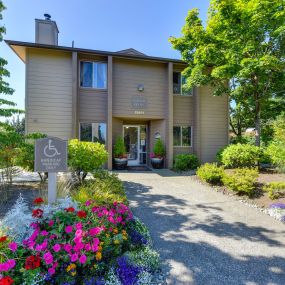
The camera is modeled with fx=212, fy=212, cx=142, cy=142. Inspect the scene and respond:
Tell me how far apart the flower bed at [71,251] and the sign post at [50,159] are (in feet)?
2.44

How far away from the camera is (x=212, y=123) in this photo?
Result: 13516mm

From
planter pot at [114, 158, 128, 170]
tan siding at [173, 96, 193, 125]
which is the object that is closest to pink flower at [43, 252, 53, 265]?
planter pot at [114, 158, 128, 170]

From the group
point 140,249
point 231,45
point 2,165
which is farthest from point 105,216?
point 231,45

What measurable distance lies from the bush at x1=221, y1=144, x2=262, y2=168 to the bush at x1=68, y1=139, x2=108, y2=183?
585cm

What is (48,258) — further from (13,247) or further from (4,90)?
(4,90)

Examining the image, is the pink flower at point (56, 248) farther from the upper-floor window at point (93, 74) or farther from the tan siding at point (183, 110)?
the tan siding at point (183, 110)

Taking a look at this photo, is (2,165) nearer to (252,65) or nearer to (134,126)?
(134,126)

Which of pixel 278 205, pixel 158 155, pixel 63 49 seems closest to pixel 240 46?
pixel 158 155

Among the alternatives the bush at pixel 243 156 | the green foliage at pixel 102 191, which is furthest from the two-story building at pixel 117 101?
the green foliage at pixel 102 191

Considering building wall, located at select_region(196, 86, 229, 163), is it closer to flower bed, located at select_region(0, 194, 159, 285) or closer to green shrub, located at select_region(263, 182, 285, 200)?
green shrub, located at select_region(263, 182, 285, 200)

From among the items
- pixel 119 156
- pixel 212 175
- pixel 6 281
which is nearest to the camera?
pixel 6 281

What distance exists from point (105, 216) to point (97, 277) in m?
0.82

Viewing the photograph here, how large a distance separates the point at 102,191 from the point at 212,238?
2726mm

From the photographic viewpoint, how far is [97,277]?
2.55m
